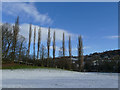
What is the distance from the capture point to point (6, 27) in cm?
1634

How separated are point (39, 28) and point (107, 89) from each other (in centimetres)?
1800

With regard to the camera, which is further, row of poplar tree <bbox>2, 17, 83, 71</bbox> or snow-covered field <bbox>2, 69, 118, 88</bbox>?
row of poplar tree <bbox>2, 17, 83, 71</bbox>

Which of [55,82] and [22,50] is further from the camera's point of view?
[22,50]

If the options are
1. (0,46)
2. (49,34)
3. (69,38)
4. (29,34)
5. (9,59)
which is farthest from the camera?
(69,38)

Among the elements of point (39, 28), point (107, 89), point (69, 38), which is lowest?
point (107, 89)

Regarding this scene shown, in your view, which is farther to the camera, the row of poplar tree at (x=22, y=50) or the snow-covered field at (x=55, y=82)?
the row of poplar tree at (x=22, y=50)

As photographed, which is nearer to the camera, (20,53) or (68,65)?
(20,53)

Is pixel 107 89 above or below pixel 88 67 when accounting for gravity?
above

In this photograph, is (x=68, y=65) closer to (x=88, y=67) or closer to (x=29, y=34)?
(x=88, y=67)

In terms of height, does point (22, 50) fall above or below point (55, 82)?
above

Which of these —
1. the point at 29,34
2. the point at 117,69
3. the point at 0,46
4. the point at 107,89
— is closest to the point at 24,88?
the point at 107,89

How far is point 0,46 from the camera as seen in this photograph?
13.9m

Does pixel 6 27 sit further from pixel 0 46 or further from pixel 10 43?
pixel 0 46

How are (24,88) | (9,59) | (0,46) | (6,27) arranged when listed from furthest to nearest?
(6,27)
(9,59)
(0,46)
(24,88)
